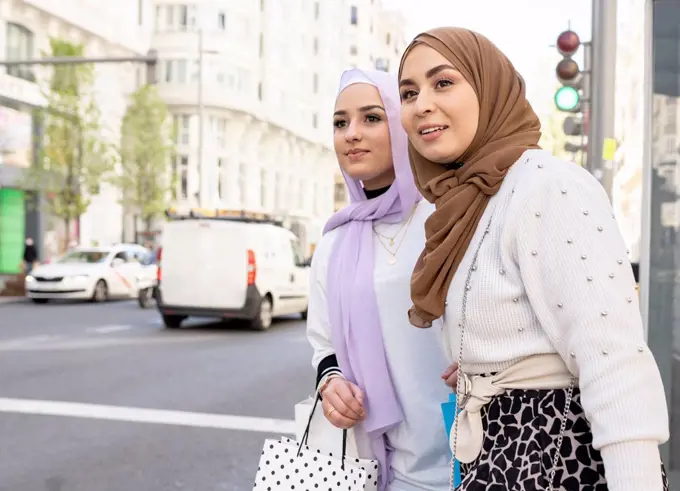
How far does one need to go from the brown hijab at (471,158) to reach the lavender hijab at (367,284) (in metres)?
0.47

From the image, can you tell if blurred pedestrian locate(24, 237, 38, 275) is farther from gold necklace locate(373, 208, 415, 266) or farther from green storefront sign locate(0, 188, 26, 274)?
gold necklace locate(373, 208, 415, 266)

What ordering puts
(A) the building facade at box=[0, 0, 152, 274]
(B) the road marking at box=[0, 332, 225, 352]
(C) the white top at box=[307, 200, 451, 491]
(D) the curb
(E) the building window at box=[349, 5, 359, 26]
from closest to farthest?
(C) the white top at box=[307, 200, 451, 491], (B) the road marking at box=[0, 332, 225, 352], (D) the curb, (A) the building facade at box=[0, 0, 152, 274], (E) the building window at box=[349, 5, 359, 26]

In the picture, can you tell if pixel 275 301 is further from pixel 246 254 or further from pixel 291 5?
pixel 291 5

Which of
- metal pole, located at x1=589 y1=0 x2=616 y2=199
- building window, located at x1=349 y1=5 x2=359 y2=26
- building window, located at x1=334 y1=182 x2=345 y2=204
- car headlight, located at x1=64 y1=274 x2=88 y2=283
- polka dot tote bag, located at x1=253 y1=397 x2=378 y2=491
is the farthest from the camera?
building window, located at x1=334 y1=182 x2=345 y2=204

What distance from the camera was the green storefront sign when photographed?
31.3m

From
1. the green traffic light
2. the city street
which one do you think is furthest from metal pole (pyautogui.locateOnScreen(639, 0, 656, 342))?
the green traffic light

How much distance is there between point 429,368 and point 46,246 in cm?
3367

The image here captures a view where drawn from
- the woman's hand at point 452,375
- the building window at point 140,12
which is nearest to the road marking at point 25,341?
the woman's hand at point 452,375

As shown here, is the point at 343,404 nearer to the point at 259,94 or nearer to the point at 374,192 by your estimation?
the point at 374,192

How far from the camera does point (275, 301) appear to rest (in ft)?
48.2

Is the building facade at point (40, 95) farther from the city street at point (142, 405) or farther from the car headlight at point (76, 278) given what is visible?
the city street at point (142, 405)

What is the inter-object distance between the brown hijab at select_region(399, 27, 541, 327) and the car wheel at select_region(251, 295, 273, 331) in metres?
12.5

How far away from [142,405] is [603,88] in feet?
19.2

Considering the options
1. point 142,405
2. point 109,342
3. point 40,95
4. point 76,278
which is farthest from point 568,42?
point 40,95
